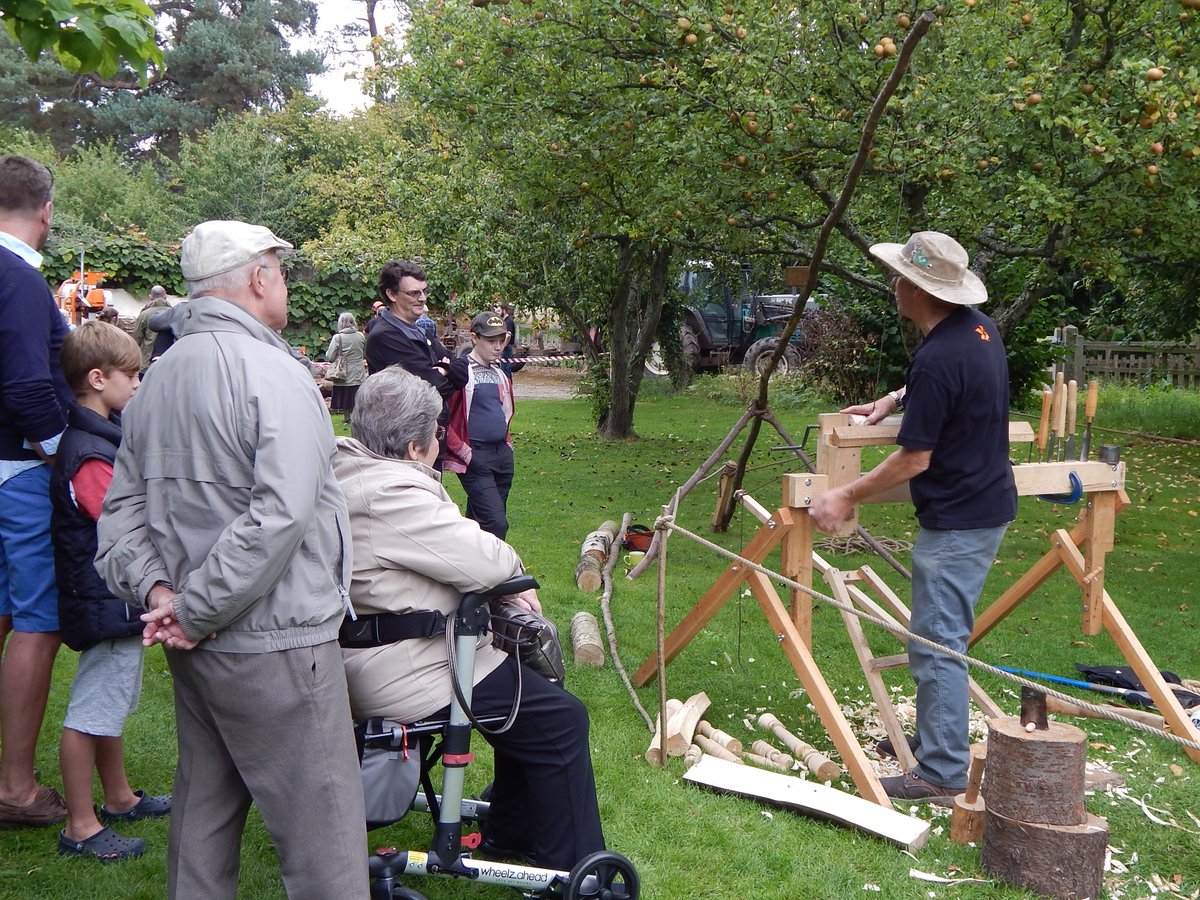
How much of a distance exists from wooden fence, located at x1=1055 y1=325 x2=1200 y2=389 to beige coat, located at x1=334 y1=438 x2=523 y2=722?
1510 centimetres

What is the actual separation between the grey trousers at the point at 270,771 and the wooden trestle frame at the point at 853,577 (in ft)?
6.93

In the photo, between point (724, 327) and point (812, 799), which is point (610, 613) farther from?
point (724, 327)

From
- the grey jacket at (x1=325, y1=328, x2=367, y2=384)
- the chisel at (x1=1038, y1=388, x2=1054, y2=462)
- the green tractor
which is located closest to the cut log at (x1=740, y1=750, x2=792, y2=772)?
the chisel at (x1=1038, y1=388, x2=1054, y2=462)

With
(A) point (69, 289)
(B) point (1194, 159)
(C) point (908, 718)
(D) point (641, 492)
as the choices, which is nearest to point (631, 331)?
(D) point (641, 492)

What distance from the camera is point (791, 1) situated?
6.94m

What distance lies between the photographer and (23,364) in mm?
3389

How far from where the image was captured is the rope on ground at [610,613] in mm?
4898

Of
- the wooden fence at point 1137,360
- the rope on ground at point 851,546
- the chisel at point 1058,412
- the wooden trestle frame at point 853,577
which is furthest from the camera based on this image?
the wooden fence at point 1137,360

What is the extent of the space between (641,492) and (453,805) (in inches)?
306

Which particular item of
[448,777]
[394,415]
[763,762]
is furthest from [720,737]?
[394,415]

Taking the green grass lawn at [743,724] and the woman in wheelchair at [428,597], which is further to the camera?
the green grass lawn at [743,724]

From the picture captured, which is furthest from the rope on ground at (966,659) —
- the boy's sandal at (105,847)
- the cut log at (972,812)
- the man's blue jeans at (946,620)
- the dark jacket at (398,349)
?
the boy's sandal at (105,847)

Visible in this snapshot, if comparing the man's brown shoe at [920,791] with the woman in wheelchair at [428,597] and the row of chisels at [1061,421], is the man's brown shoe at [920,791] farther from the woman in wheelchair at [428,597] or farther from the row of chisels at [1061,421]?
the row of chisels at [1061,421]

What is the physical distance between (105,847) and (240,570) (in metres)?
1.72
